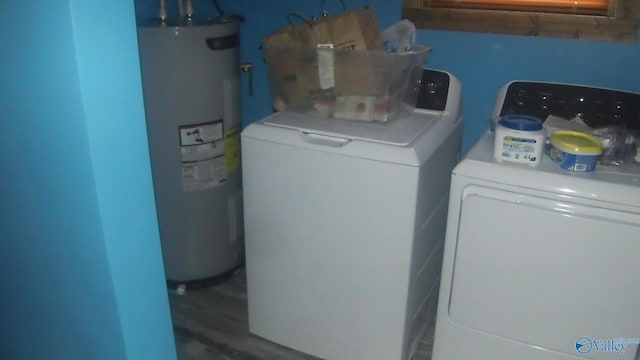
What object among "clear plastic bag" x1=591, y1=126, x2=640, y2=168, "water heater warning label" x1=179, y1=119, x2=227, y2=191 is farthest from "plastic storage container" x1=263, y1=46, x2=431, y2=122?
"clear plastic bag" x1=591, y1=126, x2=640, y2=168

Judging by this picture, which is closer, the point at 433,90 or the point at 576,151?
the point at 576,151

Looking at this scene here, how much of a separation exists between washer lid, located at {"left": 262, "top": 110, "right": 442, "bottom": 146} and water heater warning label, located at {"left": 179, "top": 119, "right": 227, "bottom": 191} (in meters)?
0.42

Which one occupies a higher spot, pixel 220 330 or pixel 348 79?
pixel 348 79

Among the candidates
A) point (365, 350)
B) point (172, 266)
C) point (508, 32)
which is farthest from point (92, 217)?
point (508, 32)

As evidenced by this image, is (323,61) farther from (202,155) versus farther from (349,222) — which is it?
(202,155)

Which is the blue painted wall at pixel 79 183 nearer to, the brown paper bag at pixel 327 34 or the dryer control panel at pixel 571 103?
the brown paper bag at pixel 327 34

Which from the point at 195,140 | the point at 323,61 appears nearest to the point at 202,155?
the point at 195,140

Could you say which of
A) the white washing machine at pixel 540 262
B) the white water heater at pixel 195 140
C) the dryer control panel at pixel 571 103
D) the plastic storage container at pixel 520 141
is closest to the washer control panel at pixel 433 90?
the dryer control panel at pixel 571 103

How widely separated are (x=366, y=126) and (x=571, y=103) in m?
0.70

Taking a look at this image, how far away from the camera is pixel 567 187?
135 centimetres

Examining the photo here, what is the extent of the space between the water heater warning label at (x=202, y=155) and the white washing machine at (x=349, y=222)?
17.0 inches

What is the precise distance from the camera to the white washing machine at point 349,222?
5.13 ft

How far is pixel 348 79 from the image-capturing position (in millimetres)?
1712
